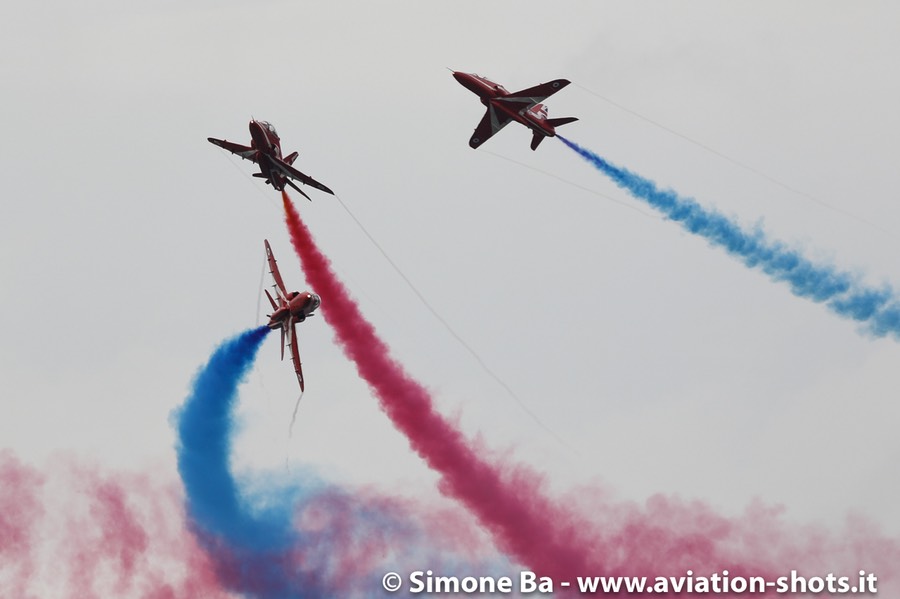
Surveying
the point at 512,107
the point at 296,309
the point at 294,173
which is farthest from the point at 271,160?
the point at 512,107

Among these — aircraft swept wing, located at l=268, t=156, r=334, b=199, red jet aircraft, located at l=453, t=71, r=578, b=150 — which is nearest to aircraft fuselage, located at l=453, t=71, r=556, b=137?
red jet aircraft, located at l=453, t=71, r=578, b=150

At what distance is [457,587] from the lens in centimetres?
6619

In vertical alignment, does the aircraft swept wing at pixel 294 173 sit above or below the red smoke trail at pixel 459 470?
above

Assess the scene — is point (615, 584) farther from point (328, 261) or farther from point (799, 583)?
point (328, 261)

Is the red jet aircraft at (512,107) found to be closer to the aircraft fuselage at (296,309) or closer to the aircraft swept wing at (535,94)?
the aircraft swept wing at (535,94)

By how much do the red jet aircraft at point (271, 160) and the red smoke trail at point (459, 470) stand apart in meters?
4.77

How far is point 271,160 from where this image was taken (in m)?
70.2

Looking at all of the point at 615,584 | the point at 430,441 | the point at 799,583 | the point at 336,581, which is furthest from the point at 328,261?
the point at 799,583

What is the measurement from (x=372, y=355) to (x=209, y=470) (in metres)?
8.96

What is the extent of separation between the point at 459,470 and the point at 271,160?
15787 millimetres

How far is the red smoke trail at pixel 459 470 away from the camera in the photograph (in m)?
66.9

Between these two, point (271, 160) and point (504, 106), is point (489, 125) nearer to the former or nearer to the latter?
point (504, 106)

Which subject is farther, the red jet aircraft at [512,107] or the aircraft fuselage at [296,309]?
the red jet aircraft at [512,107]

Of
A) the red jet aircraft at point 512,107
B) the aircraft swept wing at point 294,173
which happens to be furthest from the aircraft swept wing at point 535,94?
the aircraft swept wing at point 294,173
